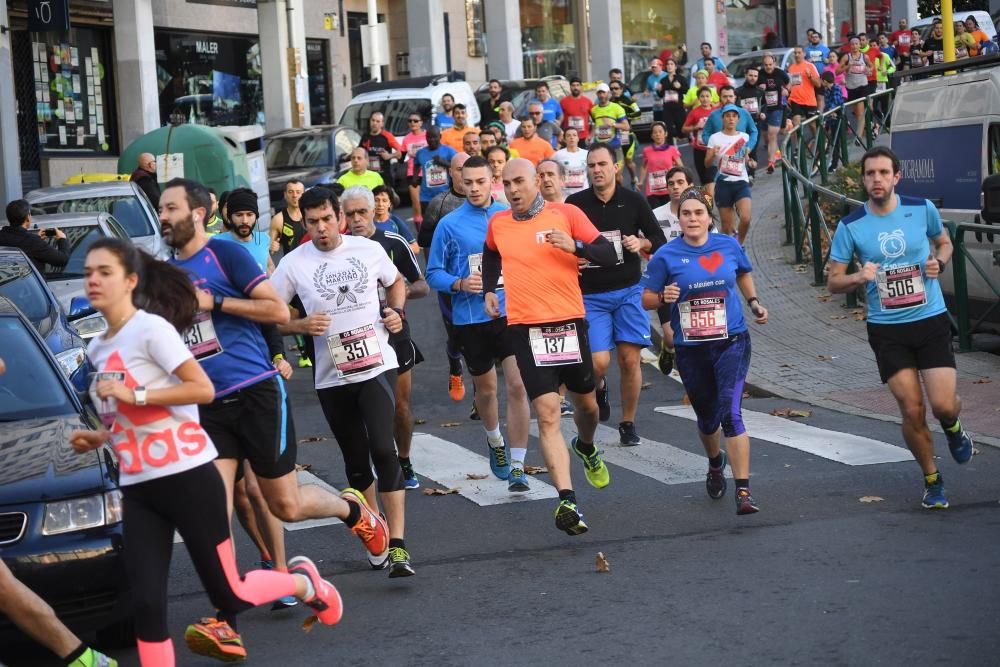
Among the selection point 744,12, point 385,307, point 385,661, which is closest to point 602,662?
point 385,661

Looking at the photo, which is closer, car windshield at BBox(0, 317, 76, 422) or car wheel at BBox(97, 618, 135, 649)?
car wheel at BBox(97, 618, 135, 649)

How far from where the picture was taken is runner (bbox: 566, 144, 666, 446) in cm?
1041

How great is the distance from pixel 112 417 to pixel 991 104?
9.91 meters

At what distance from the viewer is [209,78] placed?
36.9 m

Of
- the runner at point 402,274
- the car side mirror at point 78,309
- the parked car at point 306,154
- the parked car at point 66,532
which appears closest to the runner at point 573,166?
the car side mirror at point 78,309

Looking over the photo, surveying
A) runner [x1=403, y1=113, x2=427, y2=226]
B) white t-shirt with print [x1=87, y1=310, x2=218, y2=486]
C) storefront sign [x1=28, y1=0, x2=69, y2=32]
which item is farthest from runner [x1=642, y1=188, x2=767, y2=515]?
storefront sign [x1=28, y1=0, x2=69, y2=32]

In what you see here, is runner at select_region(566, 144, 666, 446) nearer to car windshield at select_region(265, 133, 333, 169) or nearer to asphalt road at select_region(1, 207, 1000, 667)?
asphalt road at select_region(1, 207, 1000, 667)

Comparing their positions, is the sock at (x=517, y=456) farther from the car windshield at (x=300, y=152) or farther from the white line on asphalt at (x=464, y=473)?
the car windshield at (x=300, y=152)

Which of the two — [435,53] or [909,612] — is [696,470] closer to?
[909,612]

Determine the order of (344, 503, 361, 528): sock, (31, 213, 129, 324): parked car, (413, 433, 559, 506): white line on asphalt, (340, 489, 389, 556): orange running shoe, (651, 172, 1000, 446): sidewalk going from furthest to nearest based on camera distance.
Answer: (31, 213, 129, 324): parked car, (651, 172, 1000, 446): sidewalk, (413, 433, 559, 506): white line on asphalt, (340, 489, 389, 556): orange running shoe, (344, 503, 361, 528): sock

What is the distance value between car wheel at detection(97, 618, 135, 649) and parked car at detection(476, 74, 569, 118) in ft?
84.5

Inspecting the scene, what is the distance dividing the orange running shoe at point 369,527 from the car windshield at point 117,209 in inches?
383

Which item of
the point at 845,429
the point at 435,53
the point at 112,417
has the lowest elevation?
the point at 845,429

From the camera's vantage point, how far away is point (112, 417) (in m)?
5.68
